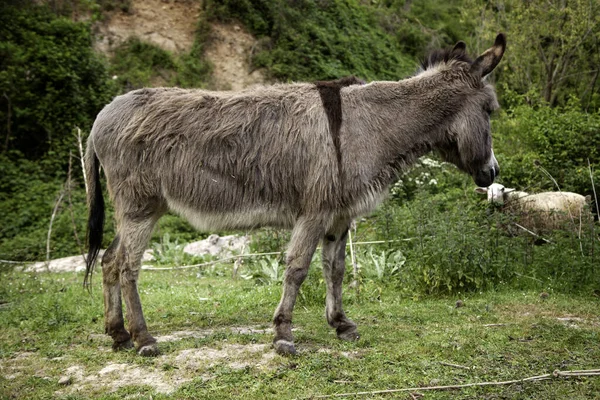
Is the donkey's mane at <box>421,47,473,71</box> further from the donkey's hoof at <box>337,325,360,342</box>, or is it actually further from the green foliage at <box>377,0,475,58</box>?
Result: the green foliage at <box>377,0,475,58</box>

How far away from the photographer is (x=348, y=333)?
16.9 ft

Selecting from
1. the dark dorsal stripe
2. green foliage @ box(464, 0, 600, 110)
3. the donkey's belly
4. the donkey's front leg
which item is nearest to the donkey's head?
the dark dorsal stripe

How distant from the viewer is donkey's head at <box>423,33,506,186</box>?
204 inches

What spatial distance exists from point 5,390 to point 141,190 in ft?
6.15

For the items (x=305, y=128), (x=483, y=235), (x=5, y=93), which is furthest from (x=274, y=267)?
(x=5, y=93)

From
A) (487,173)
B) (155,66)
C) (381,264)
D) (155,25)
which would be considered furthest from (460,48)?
(155,25)

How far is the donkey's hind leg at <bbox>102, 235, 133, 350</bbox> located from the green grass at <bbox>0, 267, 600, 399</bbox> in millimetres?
185

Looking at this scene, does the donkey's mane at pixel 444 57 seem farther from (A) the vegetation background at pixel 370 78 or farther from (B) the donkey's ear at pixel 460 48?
(A) the vegetation background at pixel 370 78

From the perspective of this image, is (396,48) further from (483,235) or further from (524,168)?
(483,235)

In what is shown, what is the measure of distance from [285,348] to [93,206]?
93.8 inches

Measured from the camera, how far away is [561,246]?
730cm

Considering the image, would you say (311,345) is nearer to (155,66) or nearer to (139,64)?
(139,64)

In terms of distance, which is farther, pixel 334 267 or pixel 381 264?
pixel 381 264

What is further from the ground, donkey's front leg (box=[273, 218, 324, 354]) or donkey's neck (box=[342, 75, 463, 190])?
donkey's neck (box=[342, 75, 463, 190])
